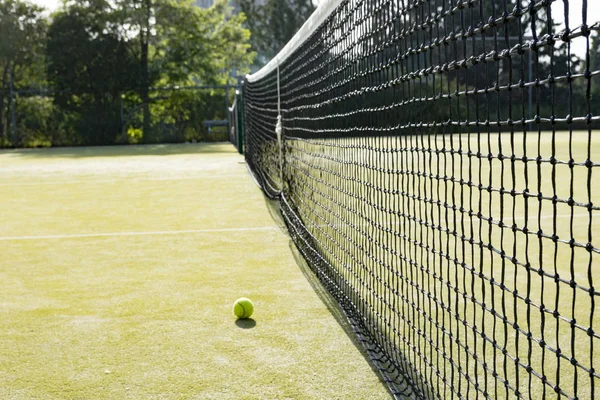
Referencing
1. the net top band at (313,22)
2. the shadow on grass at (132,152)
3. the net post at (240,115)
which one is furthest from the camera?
the shadow on grass at (132,152)

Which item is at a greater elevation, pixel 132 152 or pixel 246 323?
pixel 132 152

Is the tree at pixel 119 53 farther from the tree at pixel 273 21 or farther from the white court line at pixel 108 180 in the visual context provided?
the tree at pixel 273 21

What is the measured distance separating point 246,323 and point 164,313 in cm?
43

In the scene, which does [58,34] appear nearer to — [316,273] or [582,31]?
[316,273]

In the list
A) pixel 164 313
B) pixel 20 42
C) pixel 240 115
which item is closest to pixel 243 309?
pixel 164 313

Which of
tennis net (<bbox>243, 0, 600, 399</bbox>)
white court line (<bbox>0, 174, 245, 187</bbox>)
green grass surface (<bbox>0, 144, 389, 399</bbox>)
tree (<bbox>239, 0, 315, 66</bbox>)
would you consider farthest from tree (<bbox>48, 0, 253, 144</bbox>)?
tennis net (<bbox>243, 0, 600, 399</bbox>)

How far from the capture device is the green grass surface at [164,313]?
8.25 feet

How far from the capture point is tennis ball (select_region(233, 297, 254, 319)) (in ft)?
10.6

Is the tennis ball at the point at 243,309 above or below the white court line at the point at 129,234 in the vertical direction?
below

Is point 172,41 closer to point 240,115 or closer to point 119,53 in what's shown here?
point 119,53

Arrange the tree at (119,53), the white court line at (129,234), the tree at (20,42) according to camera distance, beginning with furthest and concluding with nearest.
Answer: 1. the tree at (20,42)
2. the tree at (119,53)
3. the white court line at (129,234)

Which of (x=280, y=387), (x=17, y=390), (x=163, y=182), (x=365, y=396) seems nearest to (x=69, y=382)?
(x=17, y=390)

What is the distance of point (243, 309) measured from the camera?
10.6ft

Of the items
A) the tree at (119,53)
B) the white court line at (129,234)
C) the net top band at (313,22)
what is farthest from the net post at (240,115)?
the tree at (119,53)
